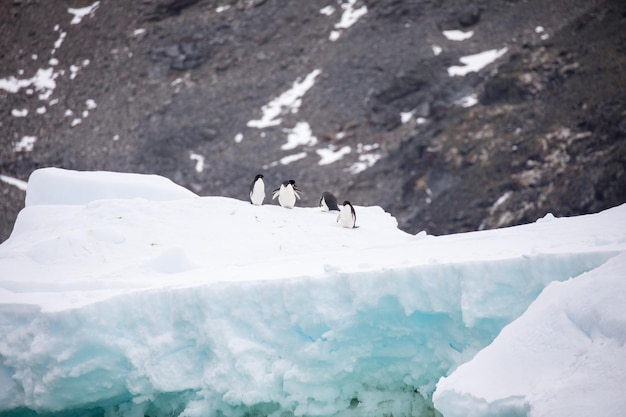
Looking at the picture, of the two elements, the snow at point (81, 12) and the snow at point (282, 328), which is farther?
the snow at point (81, 12)

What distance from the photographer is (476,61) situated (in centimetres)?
3297

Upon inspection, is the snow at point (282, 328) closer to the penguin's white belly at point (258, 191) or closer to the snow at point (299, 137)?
the penguin's white belly at point (258, 191)

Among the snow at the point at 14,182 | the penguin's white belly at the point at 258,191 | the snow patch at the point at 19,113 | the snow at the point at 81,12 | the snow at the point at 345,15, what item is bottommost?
the snow at the point at 345,15

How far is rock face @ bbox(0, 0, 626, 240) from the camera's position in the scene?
28.2 m

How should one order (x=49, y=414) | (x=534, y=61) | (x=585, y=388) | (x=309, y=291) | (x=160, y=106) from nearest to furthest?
(x=585, y=388)
(x=309, y=291)
(x=49, y=414)
(x=534, y=61)
(x=160, y=106)

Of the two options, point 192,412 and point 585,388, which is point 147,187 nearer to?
point 192,412

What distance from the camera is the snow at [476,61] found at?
32.6 meters

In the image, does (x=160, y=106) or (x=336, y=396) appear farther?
(x=160, y=106)

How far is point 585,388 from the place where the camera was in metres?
3.91

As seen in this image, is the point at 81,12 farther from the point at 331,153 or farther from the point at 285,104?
the point at 331,153

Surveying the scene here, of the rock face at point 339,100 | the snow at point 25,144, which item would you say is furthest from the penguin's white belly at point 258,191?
the snow at point 25,144

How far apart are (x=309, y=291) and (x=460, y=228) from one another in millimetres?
21308

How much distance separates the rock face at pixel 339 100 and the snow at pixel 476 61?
0.34ft

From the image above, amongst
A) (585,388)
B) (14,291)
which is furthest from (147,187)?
(585,388)
